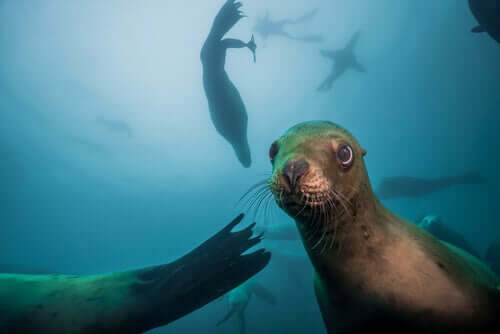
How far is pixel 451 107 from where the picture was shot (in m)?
30.9

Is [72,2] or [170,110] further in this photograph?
[170,110]

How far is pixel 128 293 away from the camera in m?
2.63

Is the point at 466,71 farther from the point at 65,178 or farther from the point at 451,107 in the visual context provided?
the point at 65,178

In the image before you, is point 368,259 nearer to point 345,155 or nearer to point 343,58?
point 345,155

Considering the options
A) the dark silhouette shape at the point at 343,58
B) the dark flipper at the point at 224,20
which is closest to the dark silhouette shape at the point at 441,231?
the dark flipper at the point at 224,20

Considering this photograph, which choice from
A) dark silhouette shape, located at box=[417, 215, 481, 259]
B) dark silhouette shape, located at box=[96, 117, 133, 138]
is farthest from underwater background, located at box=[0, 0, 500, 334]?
dark silhouette shape, located at box=[417, 215, 481, 259]

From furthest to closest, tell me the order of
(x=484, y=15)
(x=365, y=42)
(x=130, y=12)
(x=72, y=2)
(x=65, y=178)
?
(x=65, y=178)
(x=365, y=42)
(x=130, y=12)
(x=72, y=2)
(x=484, y=15)

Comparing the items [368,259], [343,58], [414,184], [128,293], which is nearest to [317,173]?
[368,259]

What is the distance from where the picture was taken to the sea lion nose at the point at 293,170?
113cm

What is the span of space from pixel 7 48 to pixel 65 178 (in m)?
22.8

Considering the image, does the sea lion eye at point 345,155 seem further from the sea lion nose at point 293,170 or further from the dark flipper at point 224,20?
the dark flipper at point 224,20

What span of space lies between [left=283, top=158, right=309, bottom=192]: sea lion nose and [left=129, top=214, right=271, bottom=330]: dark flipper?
75.8 inches

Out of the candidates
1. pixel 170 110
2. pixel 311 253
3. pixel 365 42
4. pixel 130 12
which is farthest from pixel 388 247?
pixel 170 110

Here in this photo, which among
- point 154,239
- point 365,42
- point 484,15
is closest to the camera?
point 484,15
